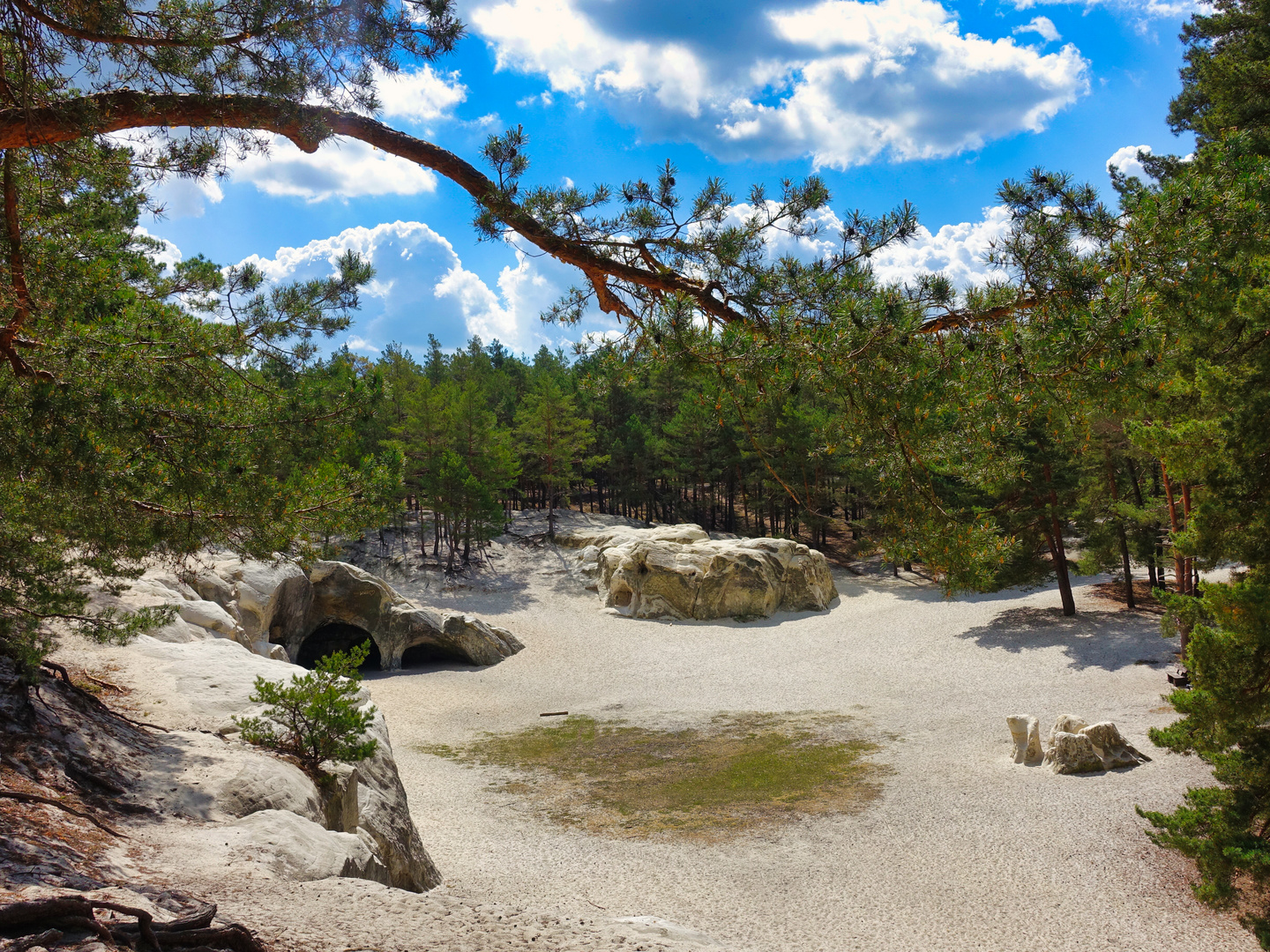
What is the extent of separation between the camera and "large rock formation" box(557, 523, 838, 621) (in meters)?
23.7

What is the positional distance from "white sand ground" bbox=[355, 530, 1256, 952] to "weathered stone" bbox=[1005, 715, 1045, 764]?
25cm

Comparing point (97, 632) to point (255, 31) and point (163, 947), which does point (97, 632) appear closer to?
point (163, 947)

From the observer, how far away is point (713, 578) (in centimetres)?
2375

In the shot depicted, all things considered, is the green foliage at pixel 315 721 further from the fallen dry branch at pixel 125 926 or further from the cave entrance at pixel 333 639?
the cave entrance at pixel 333 639

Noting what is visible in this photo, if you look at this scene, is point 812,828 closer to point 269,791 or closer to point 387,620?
point 269,791

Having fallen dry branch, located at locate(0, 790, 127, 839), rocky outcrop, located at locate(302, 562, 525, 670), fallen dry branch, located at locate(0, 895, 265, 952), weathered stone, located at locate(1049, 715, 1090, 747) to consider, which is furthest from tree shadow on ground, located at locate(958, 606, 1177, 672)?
fallen dry branch, located at locate(0, 790, 127, 839)

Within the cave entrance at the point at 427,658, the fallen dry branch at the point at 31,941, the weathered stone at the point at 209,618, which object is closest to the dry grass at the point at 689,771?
the weathered stone at the point at 209,618

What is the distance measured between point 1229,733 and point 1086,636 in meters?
13.7

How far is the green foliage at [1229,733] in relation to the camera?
5352 millimetres

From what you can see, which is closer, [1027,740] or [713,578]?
[1027,740]

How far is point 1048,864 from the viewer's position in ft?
25.0

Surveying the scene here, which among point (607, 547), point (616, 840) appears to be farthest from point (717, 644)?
point (616, 840)

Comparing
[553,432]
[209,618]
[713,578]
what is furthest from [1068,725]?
[553,432]

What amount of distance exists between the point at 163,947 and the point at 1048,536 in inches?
795
